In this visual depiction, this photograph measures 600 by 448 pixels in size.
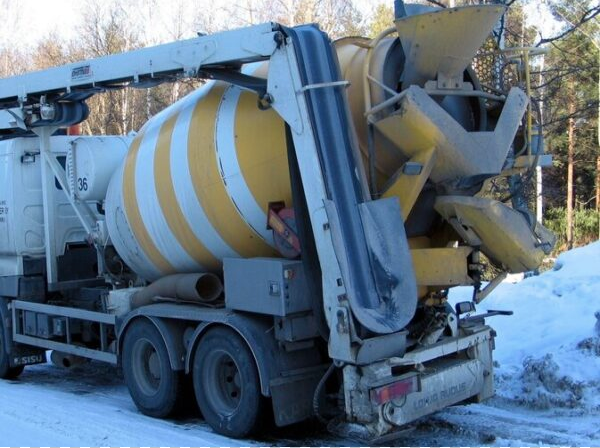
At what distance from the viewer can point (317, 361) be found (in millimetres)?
6281

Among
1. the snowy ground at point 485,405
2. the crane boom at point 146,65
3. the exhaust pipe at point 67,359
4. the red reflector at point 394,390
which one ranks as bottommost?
the snowy ground at point 485,405

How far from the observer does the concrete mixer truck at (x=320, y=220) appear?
18.4ft

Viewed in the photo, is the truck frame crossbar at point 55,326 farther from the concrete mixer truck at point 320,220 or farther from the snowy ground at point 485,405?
the snowy ground at point 485,405

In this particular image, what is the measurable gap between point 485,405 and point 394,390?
2132 mm

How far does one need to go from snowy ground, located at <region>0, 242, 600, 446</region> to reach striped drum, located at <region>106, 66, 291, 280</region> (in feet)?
5.19

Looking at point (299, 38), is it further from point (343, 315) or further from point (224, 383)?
point (224, 383)

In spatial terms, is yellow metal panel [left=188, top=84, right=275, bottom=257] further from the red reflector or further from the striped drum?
the red reflector

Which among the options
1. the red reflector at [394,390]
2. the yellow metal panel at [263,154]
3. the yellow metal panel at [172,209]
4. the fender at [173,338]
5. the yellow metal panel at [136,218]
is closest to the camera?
the red reflector at [394,390]

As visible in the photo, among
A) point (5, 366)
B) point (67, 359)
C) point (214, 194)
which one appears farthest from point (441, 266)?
point (5, 366)

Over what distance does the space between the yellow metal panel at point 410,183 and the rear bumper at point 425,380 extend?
3.80 ft

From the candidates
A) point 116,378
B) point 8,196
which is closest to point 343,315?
point 116,378

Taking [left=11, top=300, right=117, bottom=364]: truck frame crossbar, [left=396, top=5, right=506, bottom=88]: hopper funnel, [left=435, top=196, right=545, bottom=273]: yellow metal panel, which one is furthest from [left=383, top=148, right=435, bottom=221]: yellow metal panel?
[left=11, top=300, right=117, bottom=364]: truck frame crossbar

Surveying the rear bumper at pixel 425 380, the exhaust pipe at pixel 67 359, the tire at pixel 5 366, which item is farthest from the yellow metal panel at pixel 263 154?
the tire at pixel 5 366

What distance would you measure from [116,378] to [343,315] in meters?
4.85
